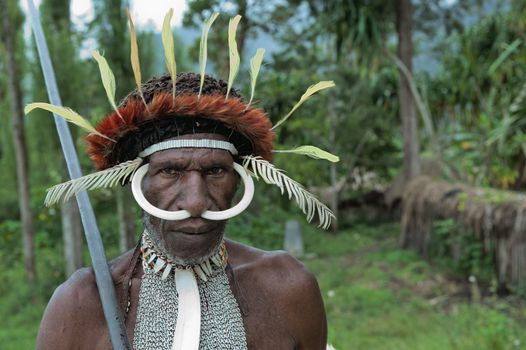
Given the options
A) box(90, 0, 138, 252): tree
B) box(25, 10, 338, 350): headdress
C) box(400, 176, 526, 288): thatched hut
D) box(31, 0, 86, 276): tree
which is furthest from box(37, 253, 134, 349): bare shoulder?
box(400, 176, 526, 288): thatched hut

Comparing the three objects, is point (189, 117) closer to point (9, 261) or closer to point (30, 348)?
Result: point (30, 348)

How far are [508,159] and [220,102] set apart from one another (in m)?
8.87

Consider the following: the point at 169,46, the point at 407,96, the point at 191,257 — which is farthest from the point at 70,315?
the point at 407,96

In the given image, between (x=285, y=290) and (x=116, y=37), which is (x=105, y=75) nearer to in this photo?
(x=285, y=290)

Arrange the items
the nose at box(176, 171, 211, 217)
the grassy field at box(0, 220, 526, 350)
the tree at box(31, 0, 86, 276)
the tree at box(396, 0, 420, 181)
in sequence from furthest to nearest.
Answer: the tree at box(396, 0, 420, 181) < the tree at box(31, 0, 86, 276) < the grassy field at box(0, 220, 526, 350) < the nose at box(176, 171, 211, 217)

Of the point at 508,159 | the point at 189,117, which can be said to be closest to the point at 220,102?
the point at 189,117

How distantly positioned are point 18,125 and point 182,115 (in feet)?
23.4

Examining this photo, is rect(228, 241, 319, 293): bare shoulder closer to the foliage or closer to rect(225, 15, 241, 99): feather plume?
rect(225, 15, 241, 99): feather plume

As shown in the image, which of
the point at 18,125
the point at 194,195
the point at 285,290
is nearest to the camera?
the point at 194,195

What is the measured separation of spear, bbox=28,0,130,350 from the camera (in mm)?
1570

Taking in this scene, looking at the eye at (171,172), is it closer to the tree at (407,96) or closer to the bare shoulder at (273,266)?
the bare shoulder at (273,266)

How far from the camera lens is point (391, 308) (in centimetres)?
886

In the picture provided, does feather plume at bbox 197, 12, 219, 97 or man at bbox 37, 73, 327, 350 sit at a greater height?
feather plume at bbox 197, 12, 219, 97

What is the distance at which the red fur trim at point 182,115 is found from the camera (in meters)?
1.58
